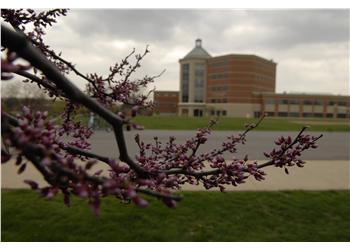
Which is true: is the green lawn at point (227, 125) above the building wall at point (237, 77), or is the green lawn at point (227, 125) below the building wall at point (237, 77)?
below

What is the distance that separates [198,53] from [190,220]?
95.2m

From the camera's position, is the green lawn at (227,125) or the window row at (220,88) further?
the window row at (220,88)

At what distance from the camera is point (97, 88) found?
9.45 feet

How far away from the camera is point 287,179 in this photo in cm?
940

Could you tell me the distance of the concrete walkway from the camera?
8320 mm

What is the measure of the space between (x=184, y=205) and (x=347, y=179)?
17.3 ft

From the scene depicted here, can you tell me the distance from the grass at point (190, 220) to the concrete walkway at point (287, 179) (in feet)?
2.32

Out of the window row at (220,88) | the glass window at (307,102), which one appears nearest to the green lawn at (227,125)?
the glass window at (307,102)

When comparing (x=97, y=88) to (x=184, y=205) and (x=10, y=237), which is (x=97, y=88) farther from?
(x=184, y=205)

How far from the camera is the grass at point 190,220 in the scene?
18.1ft

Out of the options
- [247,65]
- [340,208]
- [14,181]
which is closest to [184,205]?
[340,208]

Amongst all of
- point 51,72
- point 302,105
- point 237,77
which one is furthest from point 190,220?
point 302,105

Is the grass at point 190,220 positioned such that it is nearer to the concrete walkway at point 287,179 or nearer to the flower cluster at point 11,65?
the concrete walkway at point 287,179

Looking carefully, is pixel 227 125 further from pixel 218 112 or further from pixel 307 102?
pixel 307 102
